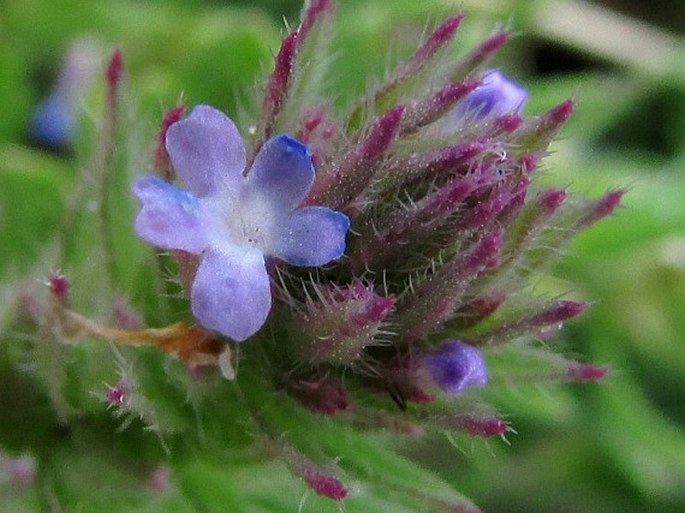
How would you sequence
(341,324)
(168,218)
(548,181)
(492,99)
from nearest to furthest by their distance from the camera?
(168,218) → (341,324) → (492,99) → (548,181)

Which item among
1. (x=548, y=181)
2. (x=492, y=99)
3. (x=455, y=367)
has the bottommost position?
(x=548, y=181)

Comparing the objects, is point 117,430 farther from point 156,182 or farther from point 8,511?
point 156,182

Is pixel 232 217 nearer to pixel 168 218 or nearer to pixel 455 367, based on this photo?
pixel 168 218

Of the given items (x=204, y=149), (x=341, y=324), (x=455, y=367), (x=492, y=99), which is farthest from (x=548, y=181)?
(x=204, y=149)

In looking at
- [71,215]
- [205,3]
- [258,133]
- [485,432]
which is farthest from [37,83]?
[485,432]

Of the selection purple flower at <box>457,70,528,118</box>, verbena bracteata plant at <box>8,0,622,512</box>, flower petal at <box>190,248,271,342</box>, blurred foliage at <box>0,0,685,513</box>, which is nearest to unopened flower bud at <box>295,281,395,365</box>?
verbena bracteata plant at <box>8,0,622,512</box>

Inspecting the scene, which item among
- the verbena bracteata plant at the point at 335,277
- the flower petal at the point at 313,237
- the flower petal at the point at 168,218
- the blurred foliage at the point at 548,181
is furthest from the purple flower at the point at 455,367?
the blurred foliage at the point at 548,181

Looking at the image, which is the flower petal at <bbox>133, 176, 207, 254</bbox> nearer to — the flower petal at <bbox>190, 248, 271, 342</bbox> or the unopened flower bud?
the flower petal at <bbox>190, 248, 271, 342</bbox>
